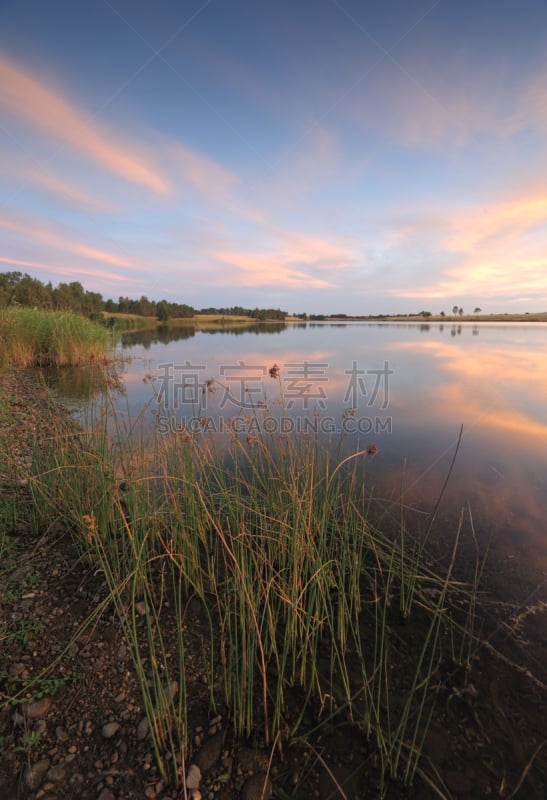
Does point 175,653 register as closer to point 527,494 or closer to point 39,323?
point 527,494

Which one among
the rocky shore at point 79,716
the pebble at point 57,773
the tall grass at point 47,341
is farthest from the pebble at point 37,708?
the tall grass at point 47,341

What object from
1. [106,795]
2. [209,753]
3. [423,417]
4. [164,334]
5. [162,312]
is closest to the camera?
[106,795]

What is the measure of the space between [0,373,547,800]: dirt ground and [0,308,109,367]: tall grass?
11558 mm

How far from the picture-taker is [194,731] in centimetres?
173

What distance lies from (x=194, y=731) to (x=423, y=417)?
7.84 m

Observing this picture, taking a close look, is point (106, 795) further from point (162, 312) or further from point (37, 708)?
point (162, 312)

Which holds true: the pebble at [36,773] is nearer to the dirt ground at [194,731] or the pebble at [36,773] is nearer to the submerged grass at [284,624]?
the dirt ground at [194,731]

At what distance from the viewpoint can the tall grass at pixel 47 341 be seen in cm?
1238

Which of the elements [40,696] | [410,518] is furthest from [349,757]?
[410,518]

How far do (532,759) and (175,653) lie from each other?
2.03 meters

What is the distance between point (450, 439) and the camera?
22.3 feet

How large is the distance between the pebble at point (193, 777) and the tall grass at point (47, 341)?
12.5 metres

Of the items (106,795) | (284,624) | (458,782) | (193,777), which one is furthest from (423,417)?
(106,795)

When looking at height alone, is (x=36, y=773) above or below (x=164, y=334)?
below
